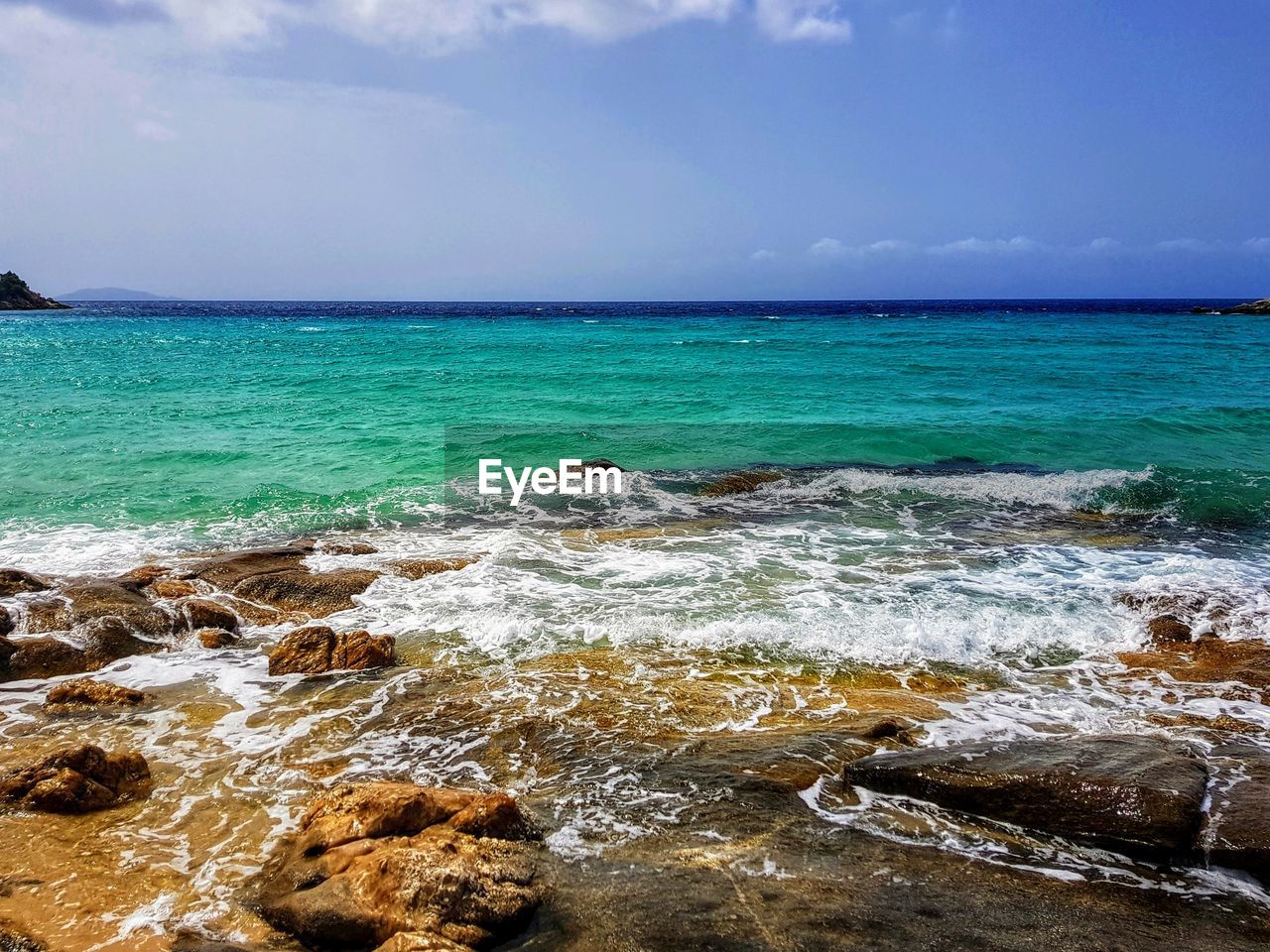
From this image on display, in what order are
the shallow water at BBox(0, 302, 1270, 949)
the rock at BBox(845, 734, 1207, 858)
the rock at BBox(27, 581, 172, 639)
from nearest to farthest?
the rock at BBox(845, 734, 1207, 858) → the shallow water at BBox(0, 302, 1270, 949) → the rock at BBox(27, 581, 172, 639)

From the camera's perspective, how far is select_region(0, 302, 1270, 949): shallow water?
4.86 meters

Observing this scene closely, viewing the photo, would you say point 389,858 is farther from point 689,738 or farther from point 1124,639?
point 1124,639

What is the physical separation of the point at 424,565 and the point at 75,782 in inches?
217

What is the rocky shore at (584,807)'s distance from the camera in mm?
3785

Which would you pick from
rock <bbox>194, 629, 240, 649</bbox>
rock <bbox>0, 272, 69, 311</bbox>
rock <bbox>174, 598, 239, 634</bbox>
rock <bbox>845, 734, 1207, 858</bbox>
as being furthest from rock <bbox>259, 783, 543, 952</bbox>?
rock <bbox>0, 272, 69, 311</bbox>

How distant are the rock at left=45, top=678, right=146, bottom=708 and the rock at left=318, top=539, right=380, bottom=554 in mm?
4421

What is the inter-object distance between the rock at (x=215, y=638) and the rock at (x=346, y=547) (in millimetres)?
2915

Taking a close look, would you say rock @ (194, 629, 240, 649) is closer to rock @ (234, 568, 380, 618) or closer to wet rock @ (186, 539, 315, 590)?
rock @ (234, 568, 380, 618)

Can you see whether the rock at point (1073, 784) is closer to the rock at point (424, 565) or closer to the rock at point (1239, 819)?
the rock at point (1239, 819)

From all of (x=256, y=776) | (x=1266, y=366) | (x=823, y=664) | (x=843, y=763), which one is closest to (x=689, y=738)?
(x=843, y=763)

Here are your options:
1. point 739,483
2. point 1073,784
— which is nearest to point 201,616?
point 1073,784

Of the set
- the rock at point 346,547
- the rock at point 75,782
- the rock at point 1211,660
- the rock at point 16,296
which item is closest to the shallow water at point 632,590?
the rock at point 75,782

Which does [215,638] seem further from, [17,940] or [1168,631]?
[1168,631]

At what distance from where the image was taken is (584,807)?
4.91 m
